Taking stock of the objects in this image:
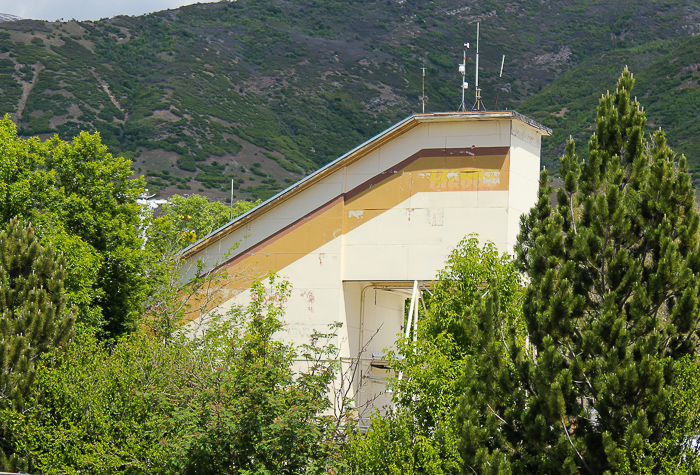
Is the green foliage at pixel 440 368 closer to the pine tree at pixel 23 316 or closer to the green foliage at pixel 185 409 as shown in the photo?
the green foliage at pixel 185 409

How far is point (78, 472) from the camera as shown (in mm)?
20234

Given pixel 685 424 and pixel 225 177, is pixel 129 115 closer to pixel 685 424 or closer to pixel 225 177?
pixel 225 177

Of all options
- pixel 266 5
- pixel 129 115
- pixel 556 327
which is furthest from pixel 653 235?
pixel 266 5

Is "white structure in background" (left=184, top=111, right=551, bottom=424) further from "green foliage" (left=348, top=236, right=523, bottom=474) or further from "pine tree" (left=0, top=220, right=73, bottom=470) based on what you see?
"pine tree" (left=0, top=220, right=73, bottom=470)

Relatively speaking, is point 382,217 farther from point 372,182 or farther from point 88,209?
point 88,209

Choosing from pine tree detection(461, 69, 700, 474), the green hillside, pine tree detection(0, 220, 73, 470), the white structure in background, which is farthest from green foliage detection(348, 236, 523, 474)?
the green hillside

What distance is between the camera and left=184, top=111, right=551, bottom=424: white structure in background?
27312 mm

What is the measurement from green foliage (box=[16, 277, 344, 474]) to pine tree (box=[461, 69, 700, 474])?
13.2 ft

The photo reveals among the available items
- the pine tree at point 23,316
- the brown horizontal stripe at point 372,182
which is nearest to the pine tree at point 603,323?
the brown horizontal stripe at point 372,182

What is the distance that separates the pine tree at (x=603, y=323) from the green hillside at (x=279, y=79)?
58668 mm

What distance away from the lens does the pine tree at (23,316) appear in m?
21.7

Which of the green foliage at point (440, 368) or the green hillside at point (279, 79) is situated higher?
the green hillside at point (279, 79)

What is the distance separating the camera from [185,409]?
19375 mm

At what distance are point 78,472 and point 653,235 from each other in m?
13.9
